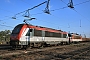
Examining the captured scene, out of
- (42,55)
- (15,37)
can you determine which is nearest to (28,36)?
(15,37)

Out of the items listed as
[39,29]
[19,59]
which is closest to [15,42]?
[39,29]

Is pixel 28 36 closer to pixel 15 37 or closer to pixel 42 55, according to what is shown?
pixel 15 37

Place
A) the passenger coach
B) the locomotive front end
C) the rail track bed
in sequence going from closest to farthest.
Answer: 1. the rail track bed
2. the locomotive front end
3. the passenger coach

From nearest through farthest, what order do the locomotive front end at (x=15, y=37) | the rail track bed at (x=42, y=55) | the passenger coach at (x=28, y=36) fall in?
1. the rail track bed at (x=42, y=55)
2. the locomotive front end at (x=15, y=37)
3. the passenger coach at (x=28, y=36)

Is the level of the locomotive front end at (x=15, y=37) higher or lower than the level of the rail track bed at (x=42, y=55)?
higher

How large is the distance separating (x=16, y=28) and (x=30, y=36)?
224 centimetres

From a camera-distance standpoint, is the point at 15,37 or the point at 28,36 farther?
Answer: the point at 28,36

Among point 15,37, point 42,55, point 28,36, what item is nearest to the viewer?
point 42,55

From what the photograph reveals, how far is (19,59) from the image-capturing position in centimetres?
1192

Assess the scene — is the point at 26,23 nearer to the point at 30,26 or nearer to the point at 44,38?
the point at 30,26

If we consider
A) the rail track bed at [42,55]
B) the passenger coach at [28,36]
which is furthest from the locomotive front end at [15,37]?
the rail track bed at [42,55]

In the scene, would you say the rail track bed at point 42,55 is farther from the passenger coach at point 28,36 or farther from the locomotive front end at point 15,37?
the passenger coach at point 28,36

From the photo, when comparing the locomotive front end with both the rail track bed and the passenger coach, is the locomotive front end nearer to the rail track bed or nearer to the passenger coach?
the passenger coach

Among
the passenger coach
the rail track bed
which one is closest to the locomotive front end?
the passenger coach
